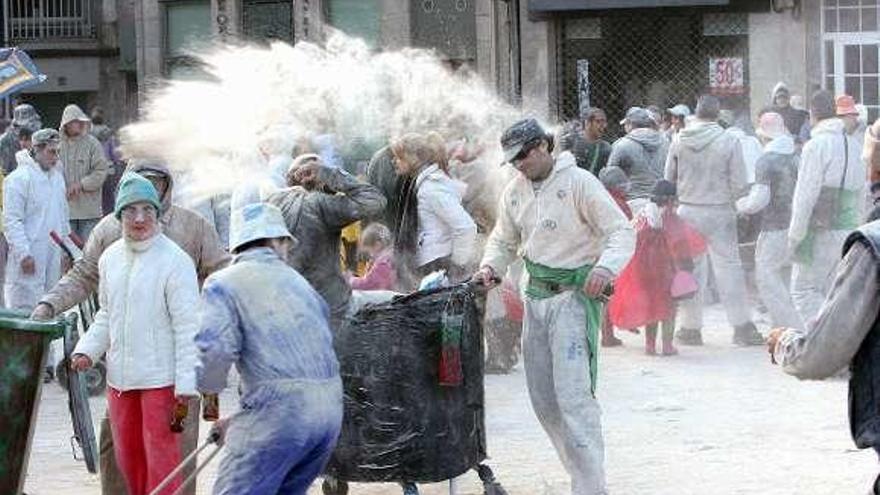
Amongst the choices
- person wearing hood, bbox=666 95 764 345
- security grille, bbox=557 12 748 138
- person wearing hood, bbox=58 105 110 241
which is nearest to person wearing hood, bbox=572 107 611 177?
person wearing hood, bbox=666 95 764 345

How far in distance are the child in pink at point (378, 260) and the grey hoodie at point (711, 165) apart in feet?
12.0

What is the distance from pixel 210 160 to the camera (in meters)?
14.7

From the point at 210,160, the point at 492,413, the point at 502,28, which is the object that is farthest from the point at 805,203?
the point at 502,28

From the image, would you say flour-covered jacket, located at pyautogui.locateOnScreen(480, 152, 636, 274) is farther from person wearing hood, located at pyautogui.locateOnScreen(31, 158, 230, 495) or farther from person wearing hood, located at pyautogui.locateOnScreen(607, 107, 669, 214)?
person wearing hood, located at pyautogui.locateOnScreen(607, 107, 669, 214)

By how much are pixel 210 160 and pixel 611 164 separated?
4.21m

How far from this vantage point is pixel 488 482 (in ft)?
33.3

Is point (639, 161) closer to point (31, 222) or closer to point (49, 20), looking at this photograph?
Result: point (31, 222)

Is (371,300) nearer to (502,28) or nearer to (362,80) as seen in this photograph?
(362,80)

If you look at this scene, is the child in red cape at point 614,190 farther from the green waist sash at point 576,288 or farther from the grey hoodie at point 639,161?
the green waist sash at point 576,288

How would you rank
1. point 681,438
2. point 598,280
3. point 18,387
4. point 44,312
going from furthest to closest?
point 681,438 → point 598,280 → point 44,312 → point 18,387

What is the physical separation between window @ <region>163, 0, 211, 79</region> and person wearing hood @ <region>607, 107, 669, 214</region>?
54.5 feet

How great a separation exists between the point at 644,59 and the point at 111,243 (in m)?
18.8

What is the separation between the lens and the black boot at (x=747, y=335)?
1606 cm

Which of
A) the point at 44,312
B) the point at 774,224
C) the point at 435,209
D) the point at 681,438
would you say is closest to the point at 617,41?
the point at 774,224
